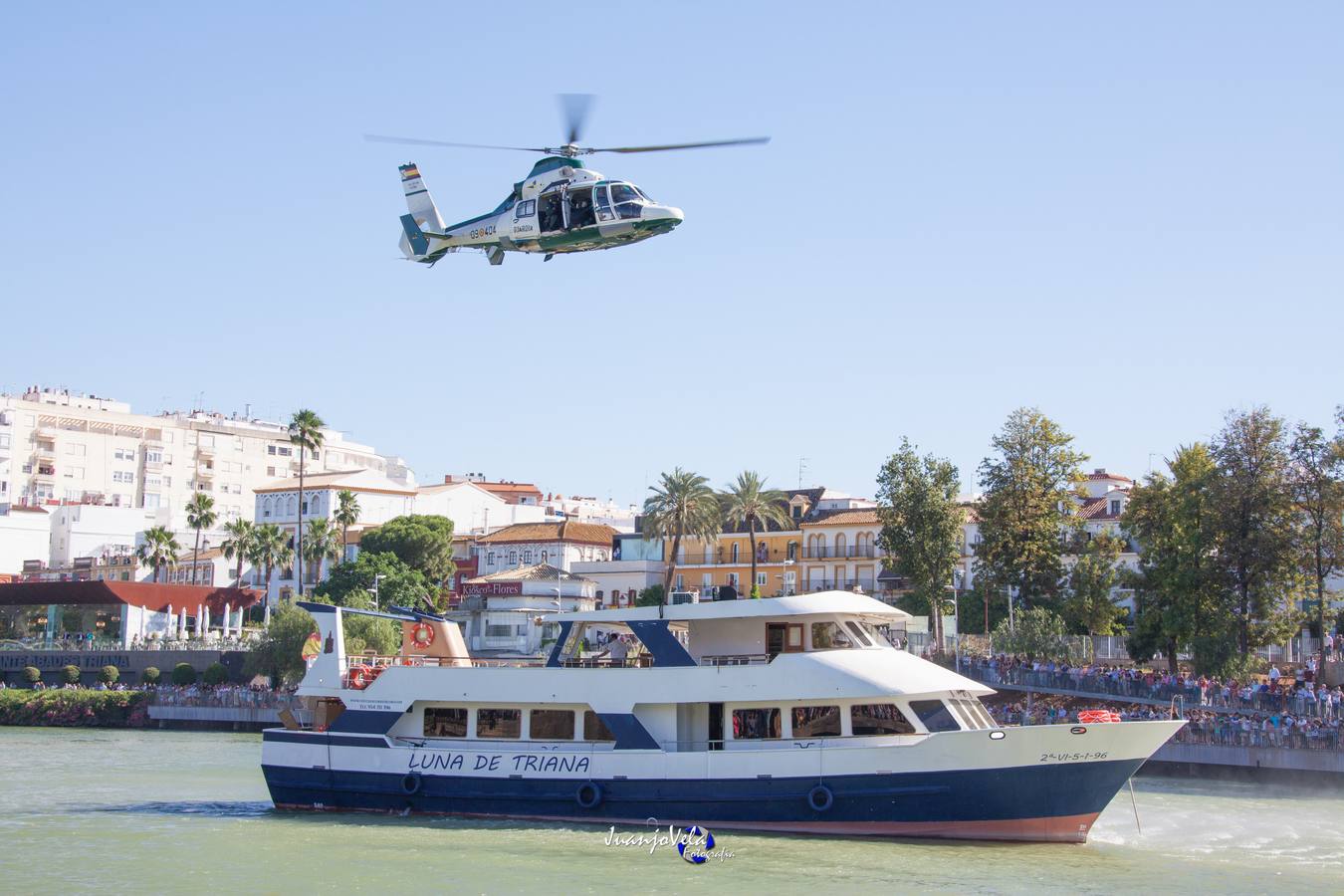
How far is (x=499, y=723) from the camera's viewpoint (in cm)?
3072

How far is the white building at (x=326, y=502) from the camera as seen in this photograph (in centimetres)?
10725

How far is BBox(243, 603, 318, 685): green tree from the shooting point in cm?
7012

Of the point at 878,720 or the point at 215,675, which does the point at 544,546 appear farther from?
the point at 878,720

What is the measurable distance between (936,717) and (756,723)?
11.3ft

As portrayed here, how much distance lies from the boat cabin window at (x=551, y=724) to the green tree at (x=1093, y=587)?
115ft

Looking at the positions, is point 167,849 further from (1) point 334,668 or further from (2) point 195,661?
(2) point 195,661

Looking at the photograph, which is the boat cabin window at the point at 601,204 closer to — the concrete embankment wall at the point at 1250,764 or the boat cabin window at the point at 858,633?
the boat cabin window at the point at 858,633

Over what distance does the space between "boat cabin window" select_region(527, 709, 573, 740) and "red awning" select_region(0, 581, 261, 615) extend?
59603 mm

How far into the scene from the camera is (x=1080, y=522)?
63344 mm

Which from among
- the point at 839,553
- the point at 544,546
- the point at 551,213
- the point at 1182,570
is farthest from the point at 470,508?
the point at 551,213

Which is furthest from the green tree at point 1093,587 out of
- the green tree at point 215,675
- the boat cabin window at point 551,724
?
the green tree at point 215,675

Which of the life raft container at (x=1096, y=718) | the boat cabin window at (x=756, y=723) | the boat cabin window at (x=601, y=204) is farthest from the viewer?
the boat cabin window at (x=601, y=204)

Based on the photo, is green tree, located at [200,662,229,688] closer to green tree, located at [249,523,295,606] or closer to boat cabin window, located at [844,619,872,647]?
green tree, located at [249,523,295,606]

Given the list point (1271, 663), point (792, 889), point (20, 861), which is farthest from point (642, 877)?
point (1271, 663)
